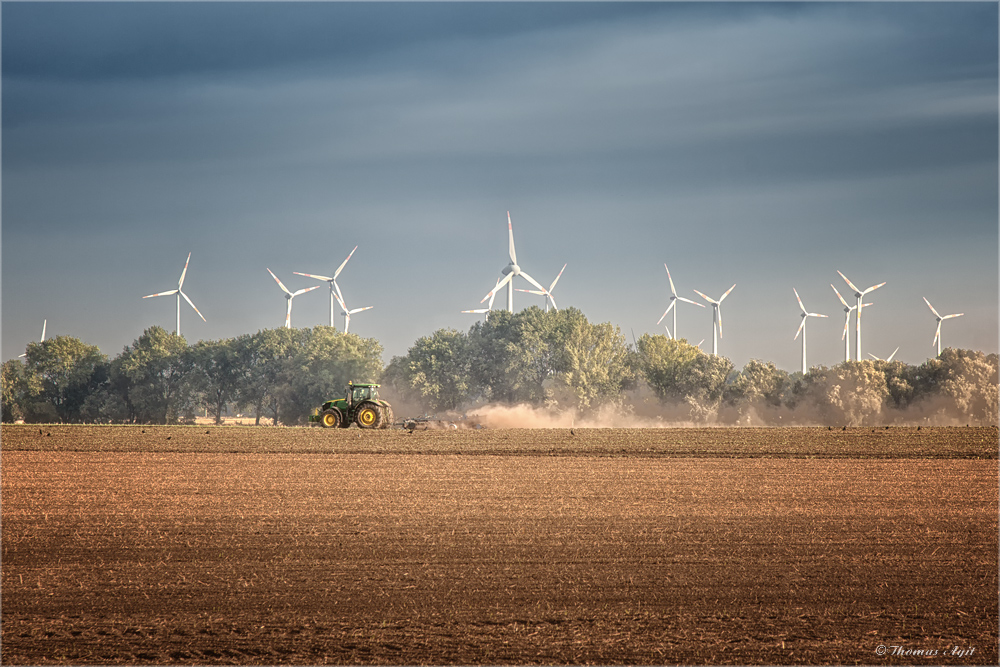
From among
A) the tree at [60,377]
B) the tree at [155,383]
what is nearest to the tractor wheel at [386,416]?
the tree at [155,383]

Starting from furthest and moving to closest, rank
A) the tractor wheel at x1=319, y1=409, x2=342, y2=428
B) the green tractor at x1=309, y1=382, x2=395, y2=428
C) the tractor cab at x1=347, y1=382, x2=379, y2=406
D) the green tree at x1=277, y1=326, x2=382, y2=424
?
1. the green tree at x1=277, y1=326, x2=382, y2=424
2. the tractor cab at x1=347, y1=382, x2=379, y2=406
3. the tractor wheel at x1=319, y1=409, x2=342, y2=428
4. the green tractor at x1=309, y1=382, x2=395, y2=428

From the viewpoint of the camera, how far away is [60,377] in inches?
5202

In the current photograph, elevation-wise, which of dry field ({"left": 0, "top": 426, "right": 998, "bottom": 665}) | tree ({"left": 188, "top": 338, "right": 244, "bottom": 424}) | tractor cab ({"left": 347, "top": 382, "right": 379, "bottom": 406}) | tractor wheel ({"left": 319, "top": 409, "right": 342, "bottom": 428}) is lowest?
dry field ({"left": 0, "top": 426, "right": 998, "bottom": 665})

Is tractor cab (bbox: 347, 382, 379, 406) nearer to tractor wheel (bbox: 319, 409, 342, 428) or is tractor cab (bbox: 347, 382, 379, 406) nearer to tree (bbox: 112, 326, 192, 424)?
tractor wheel (bbox: 319, 409, 342, 428)

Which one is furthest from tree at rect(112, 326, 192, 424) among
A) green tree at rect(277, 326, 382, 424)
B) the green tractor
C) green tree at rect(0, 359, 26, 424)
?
the green tractor

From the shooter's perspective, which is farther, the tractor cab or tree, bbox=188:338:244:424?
tree, bbox=188:338:244:424

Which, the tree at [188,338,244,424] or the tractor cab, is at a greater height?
the tree at [188,338,244,424]

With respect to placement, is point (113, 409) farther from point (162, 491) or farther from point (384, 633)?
point (384, 633)

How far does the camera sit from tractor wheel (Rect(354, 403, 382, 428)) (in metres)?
64.9

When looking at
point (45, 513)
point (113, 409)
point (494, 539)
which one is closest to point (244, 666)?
point (494, 539)

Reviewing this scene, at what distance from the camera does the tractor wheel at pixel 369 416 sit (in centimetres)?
6488

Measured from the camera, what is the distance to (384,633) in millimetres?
14172

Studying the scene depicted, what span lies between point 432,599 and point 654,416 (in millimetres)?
105321

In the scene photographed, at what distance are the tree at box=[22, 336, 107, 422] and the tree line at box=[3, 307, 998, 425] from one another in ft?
0.66
